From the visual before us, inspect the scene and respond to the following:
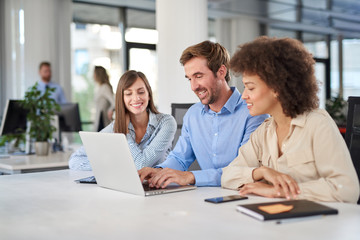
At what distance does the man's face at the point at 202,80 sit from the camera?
2.56m

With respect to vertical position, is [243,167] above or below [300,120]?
below

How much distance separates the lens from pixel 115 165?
197cm

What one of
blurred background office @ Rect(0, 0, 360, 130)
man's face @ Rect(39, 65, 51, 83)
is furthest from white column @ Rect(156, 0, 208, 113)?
man's face @ Rect(39, 65, 51, 83)

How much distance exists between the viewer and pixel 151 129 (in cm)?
303

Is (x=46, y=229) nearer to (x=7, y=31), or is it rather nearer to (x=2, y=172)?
(x=2, y=172)

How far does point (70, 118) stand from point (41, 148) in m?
0.69

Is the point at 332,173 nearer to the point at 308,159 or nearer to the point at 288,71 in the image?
the point at 308,159

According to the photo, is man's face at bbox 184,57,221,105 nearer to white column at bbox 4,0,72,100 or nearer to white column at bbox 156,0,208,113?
white column at bbox 156,0,208,113

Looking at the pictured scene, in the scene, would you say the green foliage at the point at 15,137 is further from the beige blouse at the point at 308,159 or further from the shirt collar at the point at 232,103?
the beige blouse at the point at 308,159

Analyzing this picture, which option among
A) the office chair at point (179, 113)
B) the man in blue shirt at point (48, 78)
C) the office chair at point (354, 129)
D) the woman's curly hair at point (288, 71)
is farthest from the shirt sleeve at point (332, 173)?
the man in blue shirt at point (48, 78)

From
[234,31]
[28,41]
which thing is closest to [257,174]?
[28,41]

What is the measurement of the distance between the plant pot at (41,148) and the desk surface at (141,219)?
91.7 inches

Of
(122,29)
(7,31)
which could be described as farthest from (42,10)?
(122,29)

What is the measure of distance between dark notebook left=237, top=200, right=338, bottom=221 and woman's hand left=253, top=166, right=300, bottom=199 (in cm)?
16
